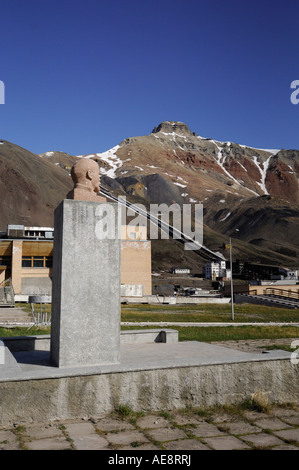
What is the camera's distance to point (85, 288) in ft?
21.0

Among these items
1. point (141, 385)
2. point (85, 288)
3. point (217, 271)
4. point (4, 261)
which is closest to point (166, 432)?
point (141, 385)

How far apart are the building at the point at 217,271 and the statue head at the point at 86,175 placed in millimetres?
87087

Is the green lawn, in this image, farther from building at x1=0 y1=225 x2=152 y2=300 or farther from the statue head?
building at x1=0 y1=225 x2=152 y2=300

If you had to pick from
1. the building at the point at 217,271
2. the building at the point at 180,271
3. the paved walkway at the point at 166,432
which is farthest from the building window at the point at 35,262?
the building at the point at 180,271

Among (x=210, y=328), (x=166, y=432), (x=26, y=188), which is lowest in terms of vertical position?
(x=210, y=328)

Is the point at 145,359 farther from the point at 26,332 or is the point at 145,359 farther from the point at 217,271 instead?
the point at 217,271

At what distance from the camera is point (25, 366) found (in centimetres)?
652

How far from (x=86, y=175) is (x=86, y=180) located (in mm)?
115

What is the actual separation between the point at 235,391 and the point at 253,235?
165m

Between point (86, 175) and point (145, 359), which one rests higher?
point (86, 175)

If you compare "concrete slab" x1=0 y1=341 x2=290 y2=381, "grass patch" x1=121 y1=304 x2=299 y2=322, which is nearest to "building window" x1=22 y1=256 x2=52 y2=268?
"grass patch" x1=121 y1=304 x2=299 y2=322
